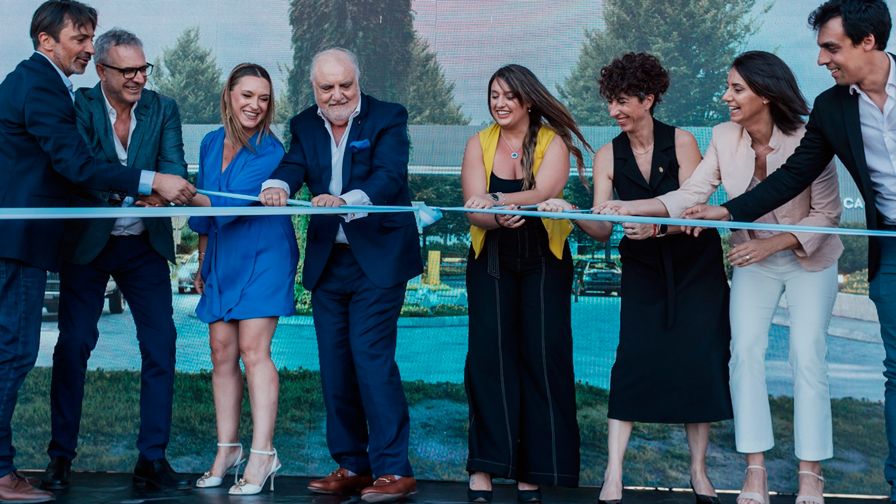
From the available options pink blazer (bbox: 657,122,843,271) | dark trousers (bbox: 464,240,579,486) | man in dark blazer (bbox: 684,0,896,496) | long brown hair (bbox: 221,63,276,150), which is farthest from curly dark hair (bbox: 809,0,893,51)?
long brown hair (bbox: 221,63,276,150)

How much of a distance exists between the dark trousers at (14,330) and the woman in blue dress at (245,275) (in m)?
0.62

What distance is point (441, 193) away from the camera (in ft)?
19.6

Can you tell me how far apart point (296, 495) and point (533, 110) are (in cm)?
171

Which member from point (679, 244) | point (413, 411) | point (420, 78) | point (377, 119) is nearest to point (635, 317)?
point (679, 244)

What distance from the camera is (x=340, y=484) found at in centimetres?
474

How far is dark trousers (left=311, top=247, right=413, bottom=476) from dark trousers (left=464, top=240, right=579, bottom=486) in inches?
12.3

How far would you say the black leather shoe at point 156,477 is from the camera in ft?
15.8

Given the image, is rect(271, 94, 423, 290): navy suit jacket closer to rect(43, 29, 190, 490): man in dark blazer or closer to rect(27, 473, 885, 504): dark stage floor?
rect(43, 29, 190, 490): man in dark blazer

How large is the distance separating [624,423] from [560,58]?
6.47ft

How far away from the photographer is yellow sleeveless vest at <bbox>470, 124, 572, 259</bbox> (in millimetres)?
4629

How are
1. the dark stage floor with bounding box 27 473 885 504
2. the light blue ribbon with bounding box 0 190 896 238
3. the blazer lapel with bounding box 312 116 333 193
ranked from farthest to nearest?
the blazer lapel with bounding box 312 116 333 193 < the dark stage floor with bounding box 27 473 885 504 < the light blue ribbon with bounding box 0 190 896 238

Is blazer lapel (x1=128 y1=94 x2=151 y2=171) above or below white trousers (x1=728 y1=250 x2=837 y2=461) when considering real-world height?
above

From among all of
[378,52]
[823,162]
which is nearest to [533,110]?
[823,162]

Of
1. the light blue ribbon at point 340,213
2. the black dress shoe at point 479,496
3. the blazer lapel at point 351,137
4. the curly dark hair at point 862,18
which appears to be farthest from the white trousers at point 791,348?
the blazer lapel at point 351,137
